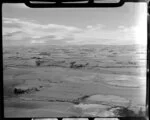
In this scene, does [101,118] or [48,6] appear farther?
[101,118]

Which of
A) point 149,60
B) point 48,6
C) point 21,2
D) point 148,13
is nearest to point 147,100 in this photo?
point 149,60

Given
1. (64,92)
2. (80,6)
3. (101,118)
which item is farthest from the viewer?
(64,92)

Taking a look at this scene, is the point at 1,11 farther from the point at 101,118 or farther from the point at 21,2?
the point at 101,118

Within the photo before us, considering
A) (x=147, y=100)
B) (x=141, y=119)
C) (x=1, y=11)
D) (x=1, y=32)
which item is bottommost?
(x=141, y=119)

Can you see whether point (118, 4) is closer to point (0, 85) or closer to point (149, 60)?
point (149, 60)

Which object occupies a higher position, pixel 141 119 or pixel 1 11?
pixel 1 11

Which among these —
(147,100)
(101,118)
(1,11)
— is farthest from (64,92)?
(1,11)

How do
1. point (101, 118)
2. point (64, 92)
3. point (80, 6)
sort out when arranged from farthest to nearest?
point (64, 92) → point (101, 118) → point (80, 6)

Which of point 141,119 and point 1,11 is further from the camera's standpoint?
point 141,119

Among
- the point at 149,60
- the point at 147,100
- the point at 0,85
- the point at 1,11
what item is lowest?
the point at 147,100
